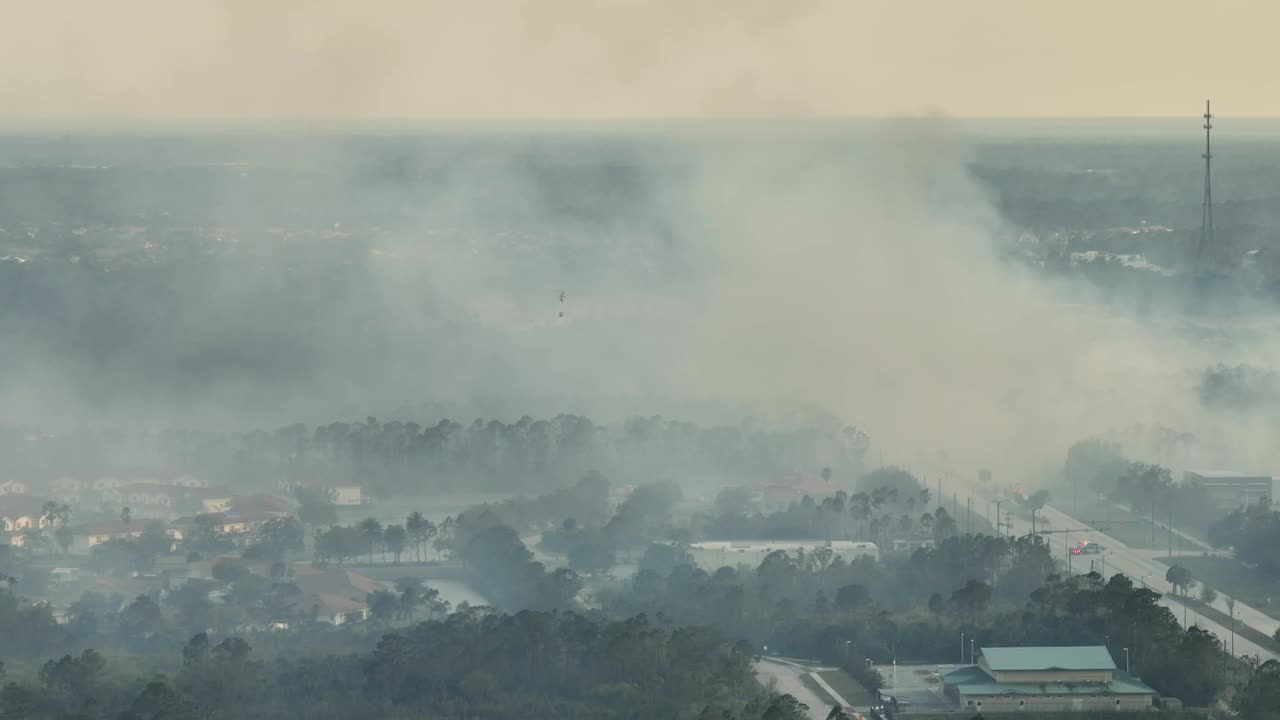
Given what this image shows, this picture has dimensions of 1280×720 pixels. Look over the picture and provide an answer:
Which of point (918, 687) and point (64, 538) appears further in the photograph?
point (64, 538)

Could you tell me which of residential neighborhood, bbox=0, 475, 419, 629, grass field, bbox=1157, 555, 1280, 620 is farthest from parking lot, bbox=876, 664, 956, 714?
residential neighborhood, bbox=0, 475, 419, 629

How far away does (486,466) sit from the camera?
39.3 meters

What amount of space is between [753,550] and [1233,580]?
6337mm

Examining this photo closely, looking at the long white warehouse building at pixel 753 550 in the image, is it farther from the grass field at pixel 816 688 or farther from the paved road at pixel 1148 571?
the grass field at pixel 816 688

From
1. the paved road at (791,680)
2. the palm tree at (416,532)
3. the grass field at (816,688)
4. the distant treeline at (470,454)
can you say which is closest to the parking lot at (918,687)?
the grass field at (816,688)

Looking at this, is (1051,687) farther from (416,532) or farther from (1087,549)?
(416,532)

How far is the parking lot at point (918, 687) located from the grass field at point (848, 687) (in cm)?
24

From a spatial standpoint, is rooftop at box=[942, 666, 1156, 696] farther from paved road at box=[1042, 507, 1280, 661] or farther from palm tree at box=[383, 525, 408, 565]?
palm tree at box=[383, 525, 408, 565]

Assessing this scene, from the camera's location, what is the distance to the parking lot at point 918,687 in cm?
2397

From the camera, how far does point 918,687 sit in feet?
81.4

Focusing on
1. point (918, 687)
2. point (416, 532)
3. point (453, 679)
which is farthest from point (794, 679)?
point (416, 532)

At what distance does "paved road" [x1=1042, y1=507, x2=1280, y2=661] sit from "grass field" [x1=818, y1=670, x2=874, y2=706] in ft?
14.4

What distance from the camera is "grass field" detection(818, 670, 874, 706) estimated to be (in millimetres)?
24578

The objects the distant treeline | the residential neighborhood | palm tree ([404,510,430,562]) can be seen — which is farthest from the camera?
the distant treeline
